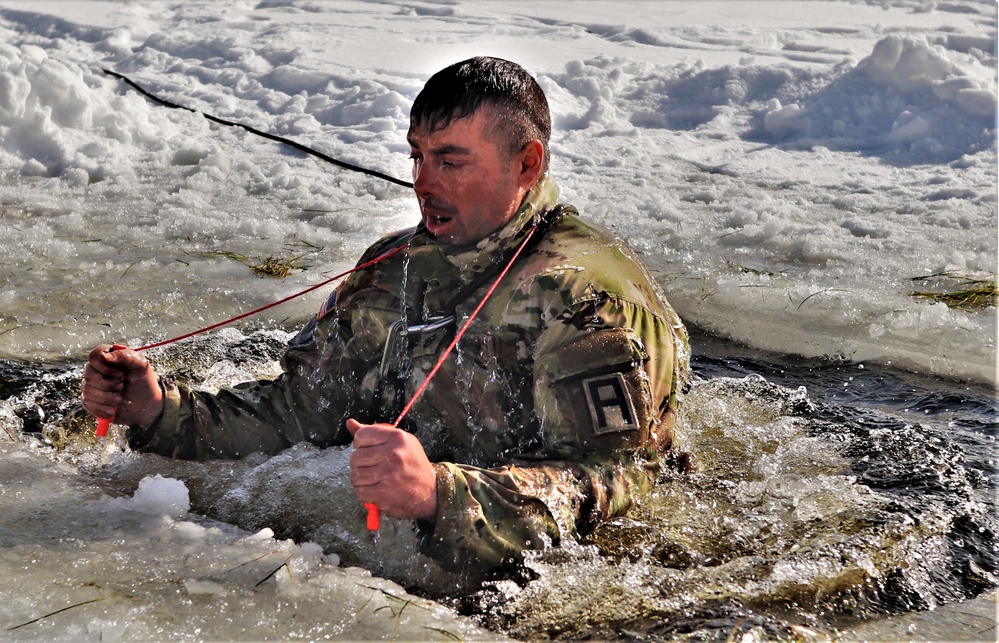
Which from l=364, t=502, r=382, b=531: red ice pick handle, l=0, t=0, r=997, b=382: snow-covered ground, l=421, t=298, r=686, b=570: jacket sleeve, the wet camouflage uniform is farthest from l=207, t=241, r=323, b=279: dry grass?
l=364, t=502, r=382, b=531: red ice pick handle

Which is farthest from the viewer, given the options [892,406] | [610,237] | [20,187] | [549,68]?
[549,68]

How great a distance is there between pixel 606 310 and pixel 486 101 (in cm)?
62

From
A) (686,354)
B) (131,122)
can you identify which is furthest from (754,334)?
(131,122)

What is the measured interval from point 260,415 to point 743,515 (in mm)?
1438

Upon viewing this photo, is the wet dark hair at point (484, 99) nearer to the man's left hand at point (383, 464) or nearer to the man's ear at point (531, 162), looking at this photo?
the man's ear at point (531, 162)

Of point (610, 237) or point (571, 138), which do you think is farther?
point (571, 138)

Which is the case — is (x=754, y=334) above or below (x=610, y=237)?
below

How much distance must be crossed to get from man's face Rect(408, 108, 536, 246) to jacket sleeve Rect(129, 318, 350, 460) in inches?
24.0

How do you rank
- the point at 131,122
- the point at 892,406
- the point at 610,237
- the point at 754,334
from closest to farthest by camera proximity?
1. the point at 610,237
2. the point at 892,406
3. the point at 754,334
4. the point at 131,122

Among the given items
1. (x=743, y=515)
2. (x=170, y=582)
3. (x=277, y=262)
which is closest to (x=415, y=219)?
(x=277, y=262)

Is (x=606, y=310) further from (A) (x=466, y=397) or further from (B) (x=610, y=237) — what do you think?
(A) (x=466, y=397)

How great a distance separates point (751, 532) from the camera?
8.75 feet

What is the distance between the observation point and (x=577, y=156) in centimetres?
721

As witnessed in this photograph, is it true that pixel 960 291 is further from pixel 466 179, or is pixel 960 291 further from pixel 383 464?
pixel 383 464
